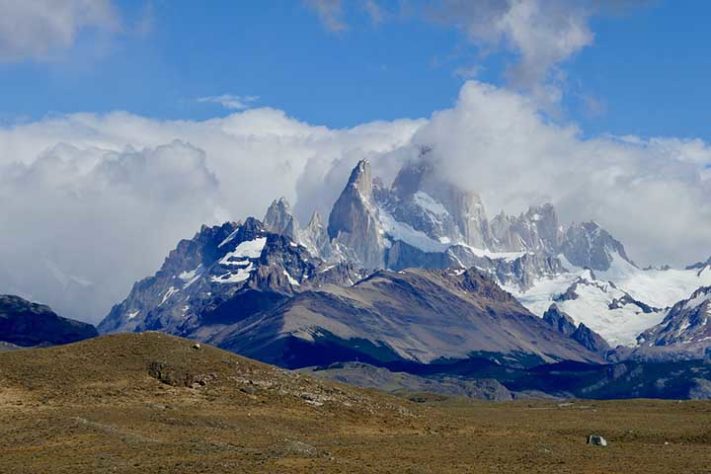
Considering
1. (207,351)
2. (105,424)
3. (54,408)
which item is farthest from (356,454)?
(207,351)

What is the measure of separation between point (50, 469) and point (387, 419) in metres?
51.7

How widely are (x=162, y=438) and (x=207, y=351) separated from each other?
33.8 m

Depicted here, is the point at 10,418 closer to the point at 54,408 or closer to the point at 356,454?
the point at 54,408

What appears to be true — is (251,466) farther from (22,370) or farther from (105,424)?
(22,370)

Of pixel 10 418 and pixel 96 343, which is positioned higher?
pixel 96 343

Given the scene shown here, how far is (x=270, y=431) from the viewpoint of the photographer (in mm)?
123188

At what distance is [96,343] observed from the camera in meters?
146

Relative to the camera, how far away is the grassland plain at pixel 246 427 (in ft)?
331

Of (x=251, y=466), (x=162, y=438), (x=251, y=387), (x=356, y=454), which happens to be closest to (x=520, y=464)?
(x=356, y=454)

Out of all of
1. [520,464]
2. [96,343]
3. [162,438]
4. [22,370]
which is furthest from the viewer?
[96,343]

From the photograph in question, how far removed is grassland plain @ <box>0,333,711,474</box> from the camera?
10088 centimetres

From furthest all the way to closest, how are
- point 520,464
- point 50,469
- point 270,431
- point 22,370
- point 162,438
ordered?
point 22,370 → point 270,431 → point 162,438 → point 520,464 → point 50,469

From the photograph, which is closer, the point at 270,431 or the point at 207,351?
the point at 270,431

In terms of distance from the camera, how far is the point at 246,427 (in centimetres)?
12350
